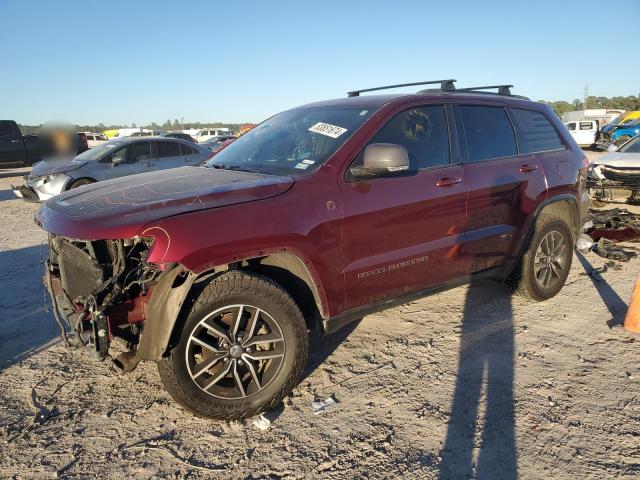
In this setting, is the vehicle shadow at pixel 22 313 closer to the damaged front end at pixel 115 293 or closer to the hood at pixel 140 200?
the damaged front end at pixel 115 293

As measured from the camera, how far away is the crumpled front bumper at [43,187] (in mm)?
9805

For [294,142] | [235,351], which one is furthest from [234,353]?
[294,142]

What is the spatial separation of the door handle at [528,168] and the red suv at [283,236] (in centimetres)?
1

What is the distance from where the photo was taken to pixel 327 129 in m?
3.54

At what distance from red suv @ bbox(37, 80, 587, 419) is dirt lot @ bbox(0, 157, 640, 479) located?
1.15 ft

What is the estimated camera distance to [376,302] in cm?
343

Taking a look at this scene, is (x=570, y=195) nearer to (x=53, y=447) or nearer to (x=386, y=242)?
(x=386, y=242)

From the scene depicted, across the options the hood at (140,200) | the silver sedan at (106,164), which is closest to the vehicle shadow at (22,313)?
the hood at (140,200)

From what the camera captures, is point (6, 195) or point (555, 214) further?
point (6, 195)

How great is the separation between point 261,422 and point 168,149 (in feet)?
30.7

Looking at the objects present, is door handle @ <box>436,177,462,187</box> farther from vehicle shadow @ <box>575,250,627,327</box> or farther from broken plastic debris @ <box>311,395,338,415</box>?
vehicle shadow @ <box>575,250,627,327</box>

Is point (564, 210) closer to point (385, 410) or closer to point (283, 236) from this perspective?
point (385, 410)

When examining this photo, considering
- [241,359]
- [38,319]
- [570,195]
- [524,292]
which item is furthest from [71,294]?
[570,195]


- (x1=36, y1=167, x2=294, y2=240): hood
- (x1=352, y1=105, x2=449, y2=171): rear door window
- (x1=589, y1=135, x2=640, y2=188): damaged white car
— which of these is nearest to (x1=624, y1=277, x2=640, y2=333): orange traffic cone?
(x1=352, y1=105, x2=449, y2=171): rear door window
